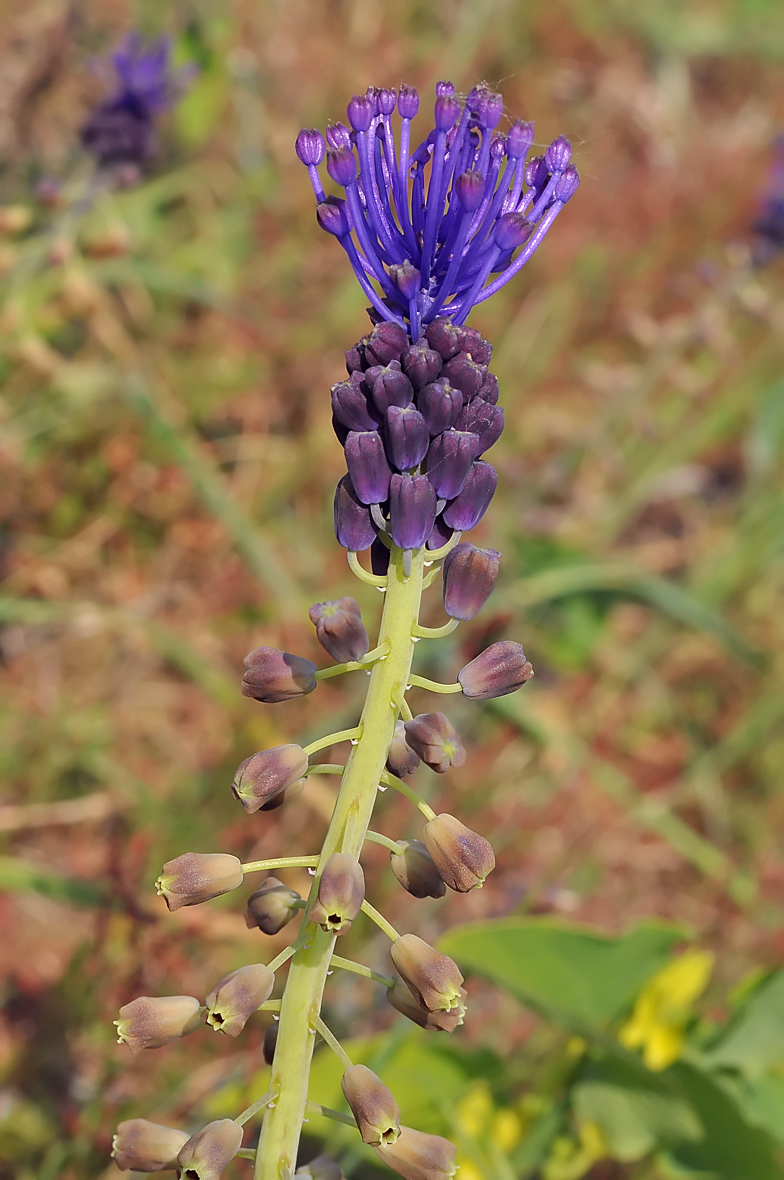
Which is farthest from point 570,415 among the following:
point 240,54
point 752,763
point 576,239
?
point 240,54

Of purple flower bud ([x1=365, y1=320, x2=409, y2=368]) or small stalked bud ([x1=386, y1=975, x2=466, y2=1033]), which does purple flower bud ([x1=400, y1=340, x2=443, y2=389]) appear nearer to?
purple flower bud ([x1=365, y1=320, x2=409, y2=368])

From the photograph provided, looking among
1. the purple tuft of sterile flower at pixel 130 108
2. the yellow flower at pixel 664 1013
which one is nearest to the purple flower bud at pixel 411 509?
the yellow flower at pixel 664 1013

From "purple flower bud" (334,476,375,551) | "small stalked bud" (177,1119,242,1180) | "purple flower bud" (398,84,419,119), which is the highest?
"purple flower bud" (398,84,419,119)

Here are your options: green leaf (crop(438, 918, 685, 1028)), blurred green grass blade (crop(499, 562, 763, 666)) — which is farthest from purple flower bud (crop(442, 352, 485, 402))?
blurred green grass blade (crop(499, 562, 763, 666))

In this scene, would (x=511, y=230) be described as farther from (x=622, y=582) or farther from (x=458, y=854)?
(x=622, y=582)

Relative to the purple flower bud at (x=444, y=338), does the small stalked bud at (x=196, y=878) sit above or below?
below

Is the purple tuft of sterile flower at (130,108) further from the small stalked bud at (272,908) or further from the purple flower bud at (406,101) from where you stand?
the small stalked bud at (272,908)
